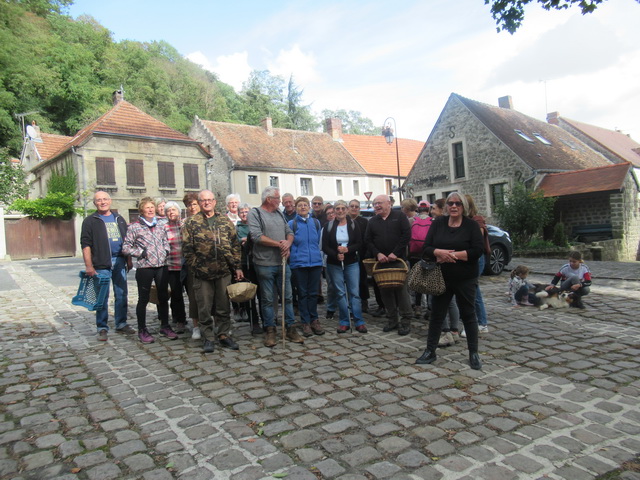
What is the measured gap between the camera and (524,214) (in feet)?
63.6

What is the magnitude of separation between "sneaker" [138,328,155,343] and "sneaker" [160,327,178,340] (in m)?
0.22

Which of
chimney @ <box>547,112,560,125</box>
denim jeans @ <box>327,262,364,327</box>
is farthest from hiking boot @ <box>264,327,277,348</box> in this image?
chimney @ <box>547,112,560,125</box>

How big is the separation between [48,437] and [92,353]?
7.58 ft

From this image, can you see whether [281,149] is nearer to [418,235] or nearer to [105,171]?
[105,171]

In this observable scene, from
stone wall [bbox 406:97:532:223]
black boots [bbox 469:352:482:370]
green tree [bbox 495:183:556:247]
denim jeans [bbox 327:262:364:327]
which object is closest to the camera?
black boots [bbox 469:352:482:370]

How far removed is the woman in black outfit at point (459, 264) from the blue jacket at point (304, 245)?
1.73 metres

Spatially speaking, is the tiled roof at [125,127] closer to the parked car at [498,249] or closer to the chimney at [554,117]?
the parked car at [498,249]

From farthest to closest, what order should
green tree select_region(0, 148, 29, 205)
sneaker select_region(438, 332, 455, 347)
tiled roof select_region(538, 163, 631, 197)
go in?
green tree select_region(0, 148, 29, 205)
tiled roof select_region(538, 163, 631, 197)
sneaker select_region(438, 332, 455, 347)

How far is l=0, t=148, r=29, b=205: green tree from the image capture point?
25.1m

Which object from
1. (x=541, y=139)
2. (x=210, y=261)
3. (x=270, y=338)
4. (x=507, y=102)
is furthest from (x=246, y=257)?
(x=507, y=102)

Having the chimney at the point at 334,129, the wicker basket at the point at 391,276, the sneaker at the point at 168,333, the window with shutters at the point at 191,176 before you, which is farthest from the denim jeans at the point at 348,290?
the chimney at the point at 334,129

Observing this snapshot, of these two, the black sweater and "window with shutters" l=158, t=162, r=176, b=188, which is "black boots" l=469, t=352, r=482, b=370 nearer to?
the black sweater

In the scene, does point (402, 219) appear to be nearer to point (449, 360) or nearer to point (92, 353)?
point (449, 360)

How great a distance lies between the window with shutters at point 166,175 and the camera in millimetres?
29897
